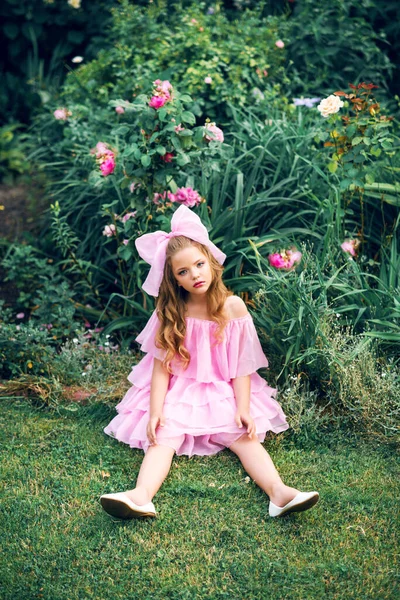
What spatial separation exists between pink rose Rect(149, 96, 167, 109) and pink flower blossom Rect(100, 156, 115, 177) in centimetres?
38

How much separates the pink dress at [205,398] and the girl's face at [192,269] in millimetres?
220

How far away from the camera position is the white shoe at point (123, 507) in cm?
266

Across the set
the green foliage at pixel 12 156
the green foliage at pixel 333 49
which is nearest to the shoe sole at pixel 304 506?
the green foliage at pixel 333 49

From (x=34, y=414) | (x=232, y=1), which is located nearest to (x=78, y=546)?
(x=34, y=414)

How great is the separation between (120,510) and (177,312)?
3.12 ft

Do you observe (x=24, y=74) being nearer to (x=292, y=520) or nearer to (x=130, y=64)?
(x=130, y=64)

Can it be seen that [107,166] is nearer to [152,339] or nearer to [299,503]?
[152,339]

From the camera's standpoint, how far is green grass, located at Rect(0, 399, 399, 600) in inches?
95.5

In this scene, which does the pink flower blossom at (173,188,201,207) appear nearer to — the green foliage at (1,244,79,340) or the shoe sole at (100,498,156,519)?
the green foliage at (1,244,79,340)

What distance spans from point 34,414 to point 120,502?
1057 mm

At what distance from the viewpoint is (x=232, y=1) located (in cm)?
606

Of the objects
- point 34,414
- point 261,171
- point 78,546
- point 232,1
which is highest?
point 232,1

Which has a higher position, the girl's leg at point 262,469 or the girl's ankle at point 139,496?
the girl's ankle at point 139,496

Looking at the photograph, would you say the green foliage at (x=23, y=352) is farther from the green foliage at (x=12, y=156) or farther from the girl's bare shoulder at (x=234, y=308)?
the green foliage at (x=12, y=156)
